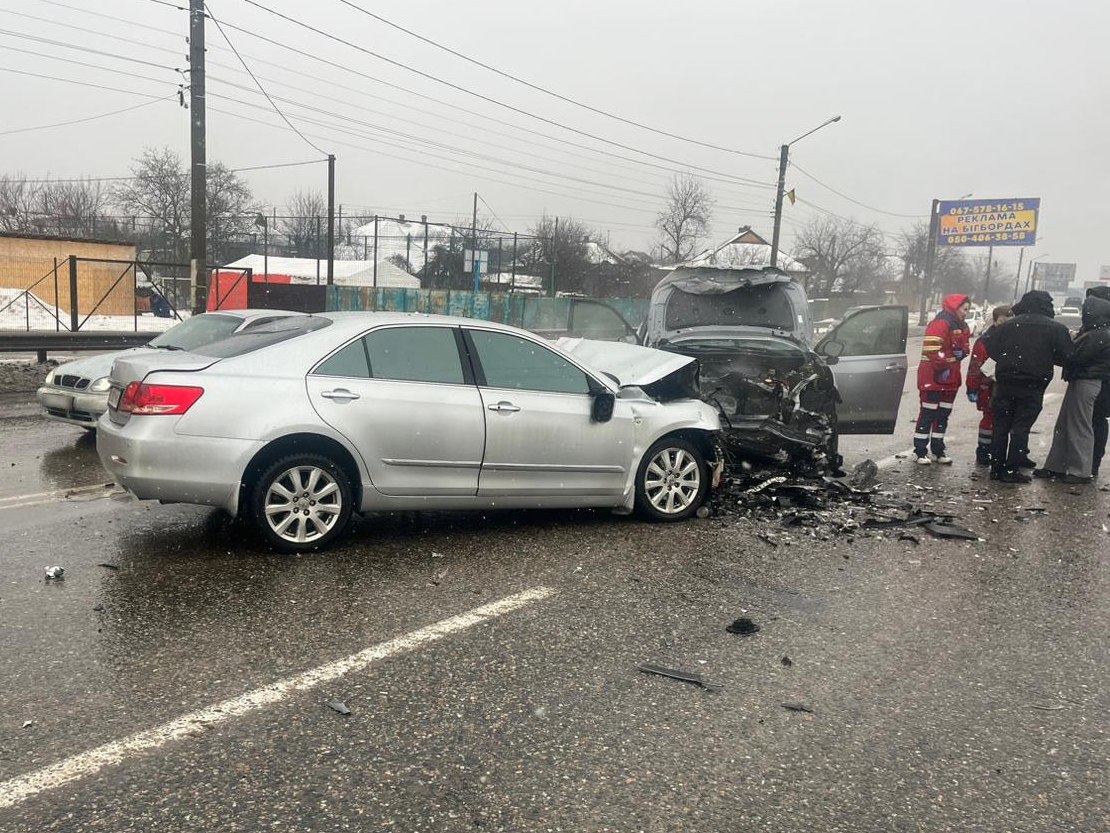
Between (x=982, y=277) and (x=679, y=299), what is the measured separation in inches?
4219

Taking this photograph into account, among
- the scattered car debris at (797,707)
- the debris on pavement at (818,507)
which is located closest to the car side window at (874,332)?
the debris on pavement at (818,507)

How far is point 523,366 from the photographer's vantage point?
19.5 feet

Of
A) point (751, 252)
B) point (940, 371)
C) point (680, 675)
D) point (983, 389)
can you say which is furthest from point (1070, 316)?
point (680, 675)

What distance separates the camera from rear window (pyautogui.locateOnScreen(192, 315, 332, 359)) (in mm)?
5328

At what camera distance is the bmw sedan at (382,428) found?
16.2 ft

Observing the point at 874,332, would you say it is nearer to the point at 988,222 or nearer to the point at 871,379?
the point at 871,379

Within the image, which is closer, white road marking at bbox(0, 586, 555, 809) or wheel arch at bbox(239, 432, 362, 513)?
white road marking at bbox(0, 586, 555, 809)

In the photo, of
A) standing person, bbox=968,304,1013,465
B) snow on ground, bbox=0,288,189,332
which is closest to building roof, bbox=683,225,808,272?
snow on ground, bbox=0,288,189,332

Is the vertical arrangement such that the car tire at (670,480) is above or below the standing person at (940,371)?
below

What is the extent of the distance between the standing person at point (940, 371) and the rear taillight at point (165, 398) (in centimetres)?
739

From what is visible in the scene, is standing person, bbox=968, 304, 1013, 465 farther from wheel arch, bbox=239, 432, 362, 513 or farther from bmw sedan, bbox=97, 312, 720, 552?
wheel arch, bbox=239, 432, 362, 513

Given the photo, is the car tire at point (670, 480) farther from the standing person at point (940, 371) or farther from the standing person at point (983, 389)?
the standing person at point (983, 389)

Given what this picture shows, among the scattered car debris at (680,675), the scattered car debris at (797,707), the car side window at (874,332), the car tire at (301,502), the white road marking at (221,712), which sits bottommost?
the white road marking at (221,712)

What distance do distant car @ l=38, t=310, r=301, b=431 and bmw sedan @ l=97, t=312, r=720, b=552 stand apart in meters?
3.15
